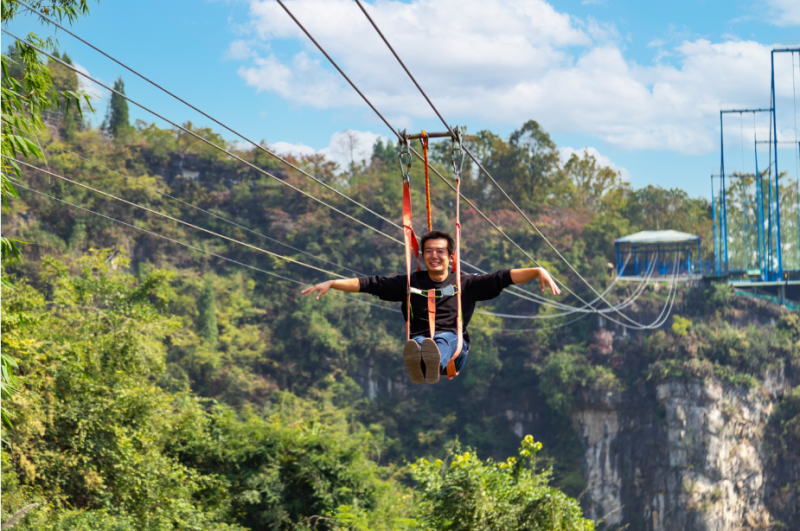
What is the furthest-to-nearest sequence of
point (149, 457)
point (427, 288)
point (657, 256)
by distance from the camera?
1. point (657, 256)
2. point (149, 457)
3. point (427, 288)

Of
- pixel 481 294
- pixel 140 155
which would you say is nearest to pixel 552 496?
pixel 481 294

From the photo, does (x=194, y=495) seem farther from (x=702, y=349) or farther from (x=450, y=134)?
(x=702, y=349)

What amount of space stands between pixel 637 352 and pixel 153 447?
2304 centimetres

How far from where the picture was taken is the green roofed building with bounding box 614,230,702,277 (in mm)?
31250

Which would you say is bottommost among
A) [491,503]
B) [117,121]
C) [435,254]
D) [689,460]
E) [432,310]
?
[689,460]

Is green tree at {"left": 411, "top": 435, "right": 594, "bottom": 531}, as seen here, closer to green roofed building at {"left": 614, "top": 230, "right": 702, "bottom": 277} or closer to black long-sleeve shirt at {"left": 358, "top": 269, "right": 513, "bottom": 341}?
black long-sleeve shirt at {"left": 358, "top": 269, "right": 513, "bottom": 341}

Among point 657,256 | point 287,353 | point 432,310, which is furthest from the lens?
point 287,353

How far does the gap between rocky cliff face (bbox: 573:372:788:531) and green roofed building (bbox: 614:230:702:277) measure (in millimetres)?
5258

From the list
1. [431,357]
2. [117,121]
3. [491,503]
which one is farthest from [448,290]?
[117,121]

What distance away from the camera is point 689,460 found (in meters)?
A: 28.2

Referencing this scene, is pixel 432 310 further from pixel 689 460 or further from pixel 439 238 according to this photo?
pixel 689 460

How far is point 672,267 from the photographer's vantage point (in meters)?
32.1

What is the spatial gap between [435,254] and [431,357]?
662 millimetres

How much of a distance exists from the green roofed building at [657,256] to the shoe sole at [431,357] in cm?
2844
